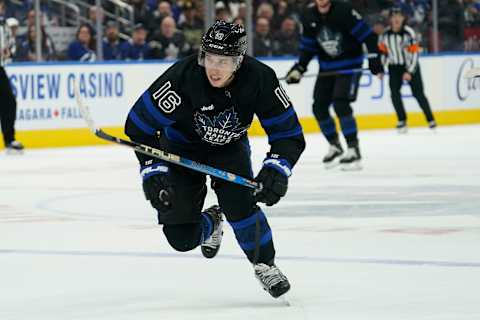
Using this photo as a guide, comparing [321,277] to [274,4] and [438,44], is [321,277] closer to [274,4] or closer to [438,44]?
[274,4]

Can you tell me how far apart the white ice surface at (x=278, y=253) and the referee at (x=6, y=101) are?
6.76 ft

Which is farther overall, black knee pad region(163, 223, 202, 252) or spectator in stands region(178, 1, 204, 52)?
spectator in stands region(178, 1, 204, 52)

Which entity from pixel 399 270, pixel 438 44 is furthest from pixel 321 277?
pixel 438 44

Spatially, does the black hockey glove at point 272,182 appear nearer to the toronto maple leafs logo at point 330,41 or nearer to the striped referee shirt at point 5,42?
the toronto maple leafs logo at point 330,41

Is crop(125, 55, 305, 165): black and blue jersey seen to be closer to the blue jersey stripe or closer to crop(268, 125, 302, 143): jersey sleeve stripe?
crop(268, 125, 302, 143): jersey sleeve stripe

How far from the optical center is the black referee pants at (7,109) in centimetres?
1345

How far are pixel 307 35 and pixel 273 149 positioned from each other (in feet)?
21.7

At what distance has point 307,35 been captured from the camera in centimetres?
1148

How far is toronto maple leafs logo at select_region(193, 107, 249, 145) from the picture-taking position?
4.91 meters

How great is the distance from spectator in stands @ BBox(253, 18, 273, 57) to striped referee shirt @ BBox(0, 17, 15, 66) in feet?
12.3

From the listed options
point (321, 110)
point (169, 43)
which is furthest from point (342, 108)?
point (169, 43)

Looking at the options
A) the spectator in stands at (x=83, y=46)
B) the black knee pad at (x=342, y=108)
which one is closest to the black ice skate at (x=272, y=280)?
the black knee pad at (x=342, y=108)

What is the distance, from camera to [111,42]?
15.2 metres

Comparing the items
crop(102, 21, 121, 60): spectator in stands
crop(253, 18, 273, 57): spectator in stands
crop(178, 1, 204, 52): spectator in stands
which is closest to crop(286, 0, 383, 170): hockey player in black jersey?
crop(102, 21, 121, 60): spectator in stands
